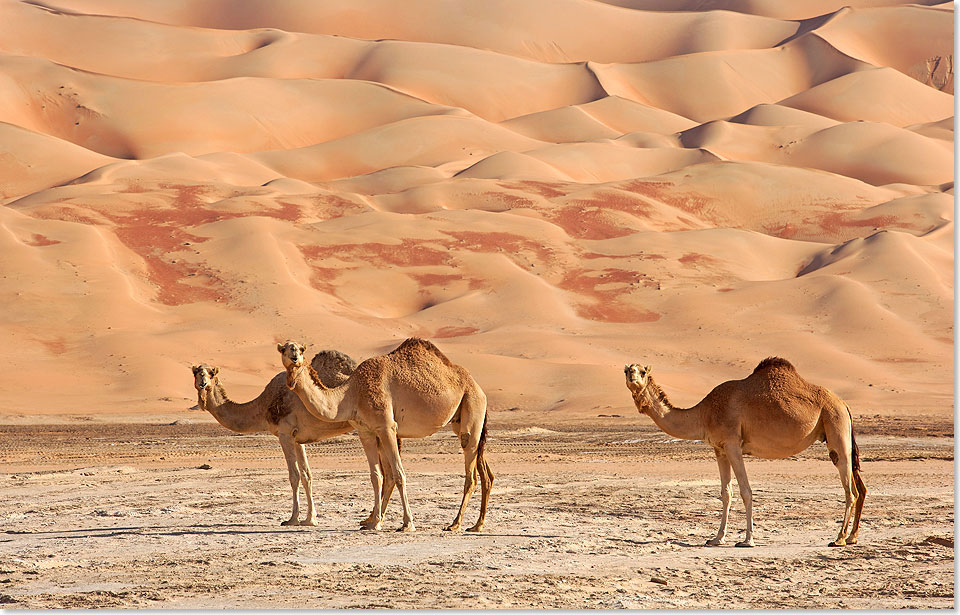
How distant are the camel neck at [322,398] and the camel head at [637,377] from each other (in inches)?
120

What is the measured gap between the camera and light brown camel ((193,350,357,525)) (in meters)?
13.5

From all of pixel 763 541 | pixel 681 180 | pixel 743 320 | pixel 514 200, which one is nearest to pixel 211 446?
pixel 763 541

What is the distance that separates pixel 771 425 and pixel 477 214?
57750mm

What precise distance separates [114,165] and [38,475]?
2875 inches

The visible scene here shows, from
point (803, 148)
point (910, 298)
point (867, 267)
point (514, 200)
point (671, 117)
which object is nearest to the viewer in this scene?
point (910, 298)

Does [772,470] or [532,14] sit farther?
[532,14]

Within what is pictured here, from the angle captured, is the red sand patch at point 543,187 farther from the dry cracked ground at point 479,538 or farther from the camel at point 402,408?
the camel at point 402,408

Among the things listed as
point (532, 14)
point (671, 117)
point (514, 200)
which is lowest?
point (514, 200)

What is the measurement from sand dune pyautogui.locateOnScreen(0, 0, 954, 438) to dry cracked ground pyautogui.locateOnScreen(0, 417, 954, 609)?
50.3ft

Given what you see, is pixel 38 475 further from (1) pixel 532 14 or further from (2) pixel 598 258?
(1) pixel 532 14

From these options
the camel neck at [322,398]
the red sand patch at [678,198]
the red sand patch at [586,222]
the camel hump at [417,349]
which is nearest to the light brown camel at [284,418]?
the camel neck at [322,398]

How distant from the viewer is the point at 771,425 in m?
12.1

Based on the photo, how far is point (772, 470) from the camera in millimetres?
20953

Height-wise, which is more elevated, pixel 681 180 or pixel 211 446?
pixel 681 180
